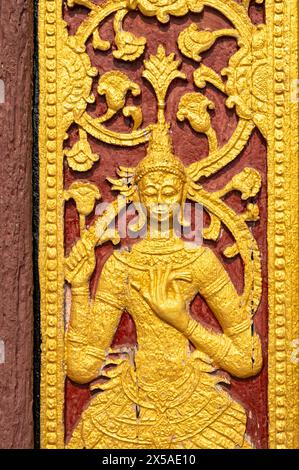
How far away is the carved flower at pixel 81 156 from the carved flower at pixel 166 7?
42 cm

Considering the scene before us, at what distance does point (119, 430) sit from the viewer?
2.53 m

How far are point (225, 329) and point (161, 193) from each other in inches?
17.4

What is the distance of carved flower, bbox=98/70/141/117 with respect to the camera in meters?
2.51

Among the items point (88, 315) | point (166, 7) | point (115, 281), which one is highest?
point (166, 7)

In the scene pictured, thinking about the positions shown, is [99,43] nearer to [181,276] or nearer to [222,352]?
[181,276]

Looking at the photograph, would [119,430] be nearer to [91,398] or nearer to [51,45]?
[91,398]

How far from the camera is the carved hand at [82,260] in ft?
8.29

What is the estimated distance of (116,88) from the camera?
2514mm

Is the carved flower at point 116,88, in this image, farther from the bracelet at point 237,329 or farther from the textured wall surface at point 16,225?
the bracelet at point 237,329

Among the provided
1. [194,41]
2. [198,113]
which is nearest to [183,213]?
[198,113]

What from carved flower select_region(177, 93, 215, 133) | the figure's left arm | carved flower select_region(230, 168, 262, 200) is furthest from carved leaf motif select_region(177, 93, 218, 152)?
the figure's left arm
